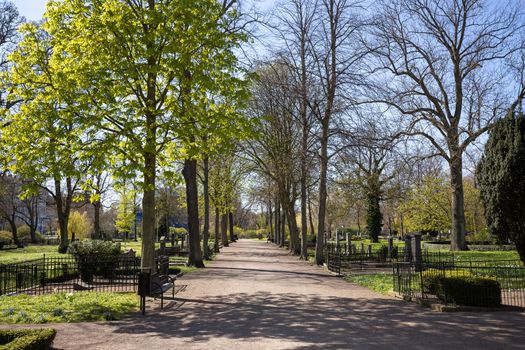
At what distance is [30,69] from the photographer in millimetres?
12648

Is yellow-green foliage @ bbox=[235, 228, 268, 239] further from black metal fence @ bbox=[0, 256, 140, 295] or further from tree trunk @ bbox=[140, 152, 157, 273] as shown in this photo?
tree trunk @ bbox=[140, 152, 157, 273]

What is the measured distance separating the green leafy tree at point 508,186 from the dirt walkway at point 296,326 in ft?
18.2

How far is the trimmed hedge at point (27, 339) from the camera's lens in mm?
6535

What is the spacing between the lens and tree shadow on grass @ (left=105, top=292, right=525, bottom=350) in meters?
8.45

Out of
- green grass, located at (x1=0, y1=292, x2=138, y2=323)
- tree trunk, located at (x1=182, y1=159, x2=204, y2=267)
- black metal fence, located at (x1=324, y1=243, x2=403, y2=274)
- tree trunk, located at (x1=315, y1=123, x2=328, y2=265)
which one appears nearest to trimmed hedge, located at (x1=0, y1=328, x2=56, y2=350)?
green grass, located at (x1=0, y1=292, x2=138, y2=323)

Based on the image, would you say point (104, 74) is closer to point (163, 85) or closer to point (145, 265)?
point (163, 85)

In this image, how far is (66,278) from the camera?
741 inches

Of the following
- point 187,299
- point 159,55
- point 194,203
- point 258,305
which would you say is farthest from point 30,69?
point 194,203

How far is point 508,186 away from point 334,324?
385 inches

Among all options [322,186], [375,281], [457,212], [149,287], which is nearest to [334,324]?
[149,287]

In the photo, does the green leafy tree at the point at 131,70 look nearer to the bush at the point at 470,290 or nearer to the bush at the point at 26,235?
Result: the bush at the point at 470,290

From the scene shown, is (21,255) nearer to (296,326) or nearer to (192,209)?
(192,209)

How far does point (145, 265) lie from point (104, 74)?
590 centimetres

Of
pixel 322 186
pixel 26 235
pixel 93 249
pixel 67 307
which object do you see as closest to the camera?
pixel 67 307
